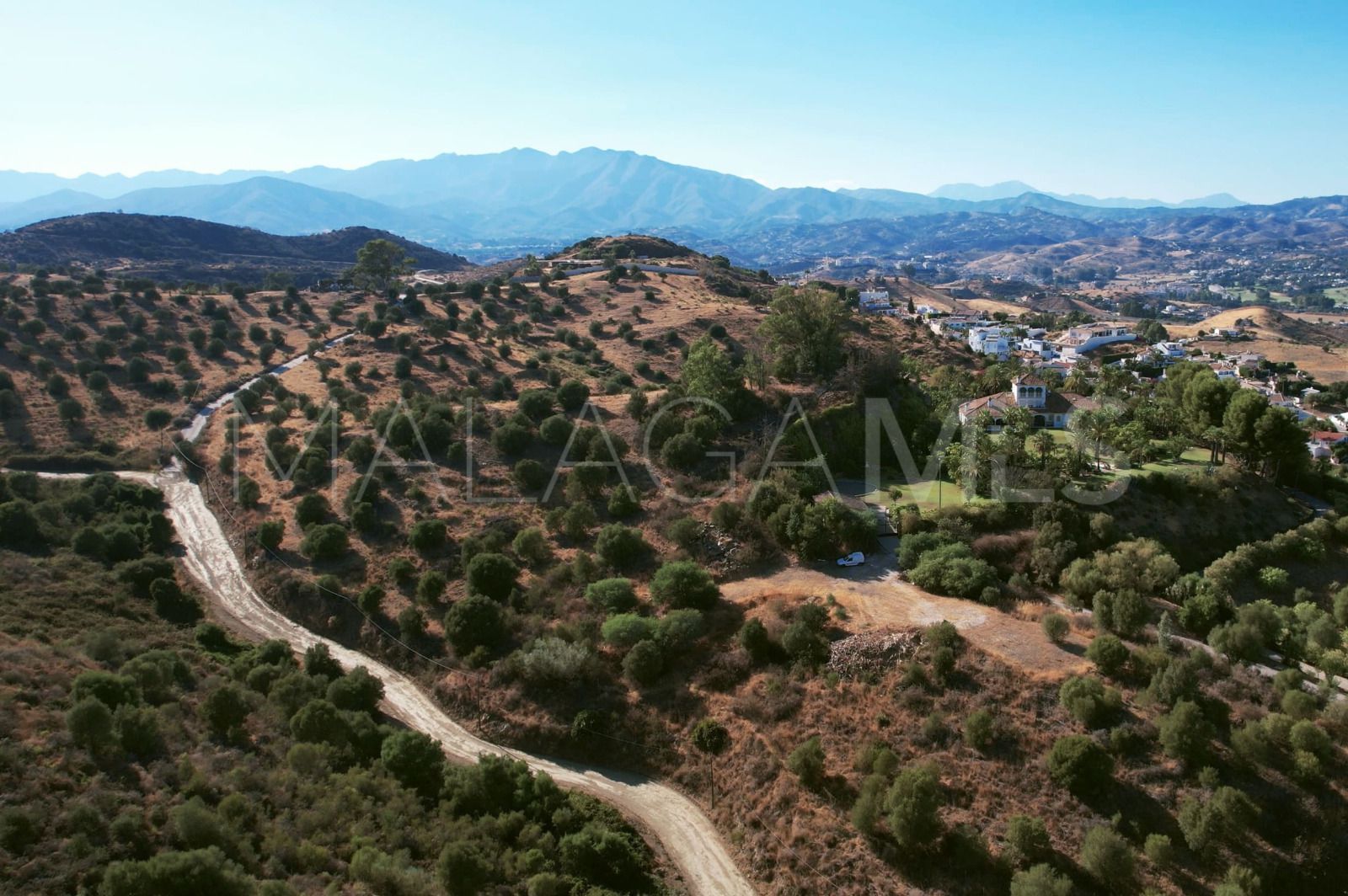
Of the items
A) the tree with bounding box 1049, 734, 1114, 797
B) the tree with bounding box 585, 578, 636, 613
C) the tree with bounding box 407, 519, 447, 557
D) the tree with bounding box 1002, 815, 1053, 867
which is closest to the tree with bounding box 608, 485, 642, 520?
the tree with bounding box 585, 578, 636, 613

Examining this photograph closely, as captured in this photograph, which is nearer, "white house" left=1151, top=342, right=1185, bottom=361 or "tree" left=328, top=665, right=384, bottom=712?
"tree" left=328, top=665, right=384, bottom=712

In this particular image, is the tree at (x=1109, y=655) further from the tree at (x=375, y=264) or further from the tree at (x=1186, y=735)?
the tree at (x=375, y=264)

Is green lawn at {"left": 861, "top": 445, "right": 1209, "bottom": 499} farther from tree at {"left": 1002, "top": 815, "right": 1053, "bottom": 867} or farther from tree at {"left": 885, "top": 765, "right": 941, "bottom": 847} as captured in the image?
tree at {"left": 1002, "top": 815, "right": 1053, "bottom": 867}

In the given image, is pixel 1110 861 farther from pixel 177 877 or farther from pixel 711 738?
pixel 177 877

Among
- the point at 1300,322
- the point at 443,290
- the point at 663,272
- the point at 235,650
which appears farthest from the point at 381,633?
the point at 1300,322

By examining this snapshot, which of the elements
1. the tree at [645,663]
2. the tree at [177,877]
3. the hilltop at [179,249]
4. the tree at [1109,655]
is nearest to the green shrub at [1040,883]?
the tree at [1109,655]

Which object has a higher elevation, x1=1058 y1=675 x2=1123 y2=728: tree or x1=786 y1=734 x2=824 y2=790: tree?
x1=1058 y1=675 x2=1123 y2=728: tree
